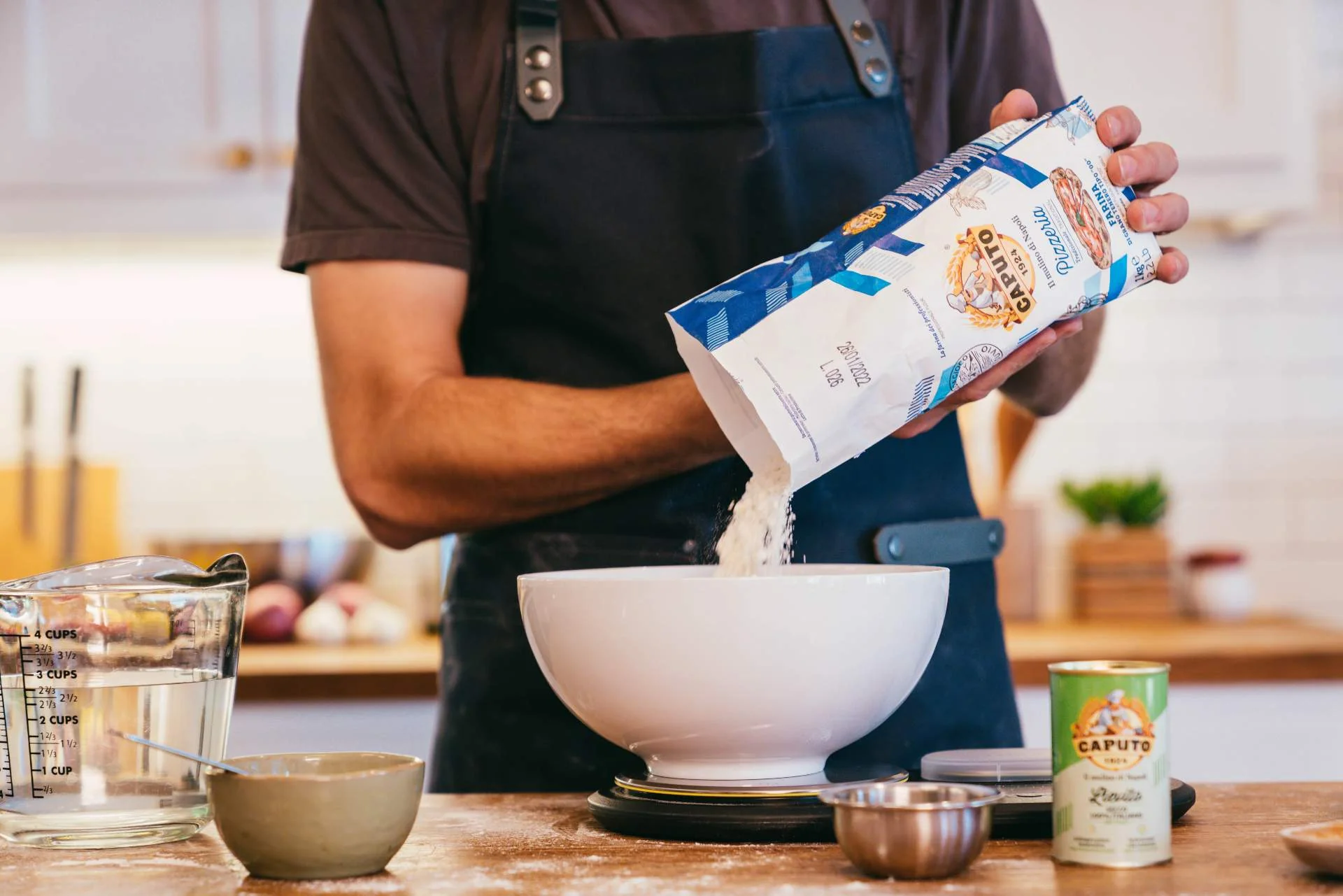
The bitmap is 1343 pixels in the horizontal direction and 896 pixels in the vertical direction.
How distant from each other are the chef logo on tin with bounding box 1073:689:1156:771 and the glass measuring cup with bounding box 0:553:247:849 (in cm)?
45

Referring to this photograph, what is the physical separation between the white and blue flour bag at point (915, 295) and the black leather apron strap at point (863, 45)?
0.33 metres

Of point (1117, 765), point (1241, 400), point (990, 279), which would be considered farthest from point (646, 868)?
point (1241, 400)

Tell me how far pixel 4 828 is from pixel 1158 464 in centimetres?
197

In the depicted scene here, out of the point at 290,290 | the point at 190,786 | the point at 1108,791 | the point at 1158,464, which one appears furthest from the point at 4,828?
the point at 1158,464

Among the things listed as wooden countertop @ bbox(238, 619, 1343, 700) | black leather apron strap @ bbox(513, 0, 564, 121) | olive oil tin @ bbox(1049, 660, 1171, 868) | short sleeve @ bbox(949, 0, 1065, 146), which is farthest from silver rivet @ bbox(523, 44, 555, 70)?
wooden countertop @ bbox(238, 619, 1343, 700)

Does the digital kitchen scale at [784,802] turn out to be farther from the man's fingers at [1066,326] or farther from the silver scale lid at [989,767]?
the man's fingers at [1066,326]

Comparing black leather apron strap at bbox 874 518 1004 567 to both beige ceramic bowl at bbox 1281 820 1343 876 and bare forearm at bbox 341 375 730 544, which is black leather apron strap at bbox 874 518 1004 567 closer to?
bare forearm at bbox 341 375 730 544

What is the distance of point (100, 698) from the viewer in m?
0.79

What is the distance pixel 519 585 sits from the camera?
0.83m

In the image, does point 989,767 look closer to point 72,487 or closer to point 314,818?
point 314,818

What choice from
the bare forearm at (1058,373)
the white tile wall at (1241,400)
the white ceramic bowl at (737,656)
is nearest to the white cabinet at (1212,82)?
the white tile wall at (1241,400)

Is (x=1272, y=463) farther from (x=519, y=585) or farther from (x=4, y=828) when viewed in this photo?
(x=4, y=828)

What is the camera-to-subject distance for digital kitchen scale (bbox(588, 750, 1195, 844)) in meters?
0.76

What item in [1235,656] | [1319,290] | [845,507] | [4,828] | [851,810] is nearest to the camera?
[851,810]
